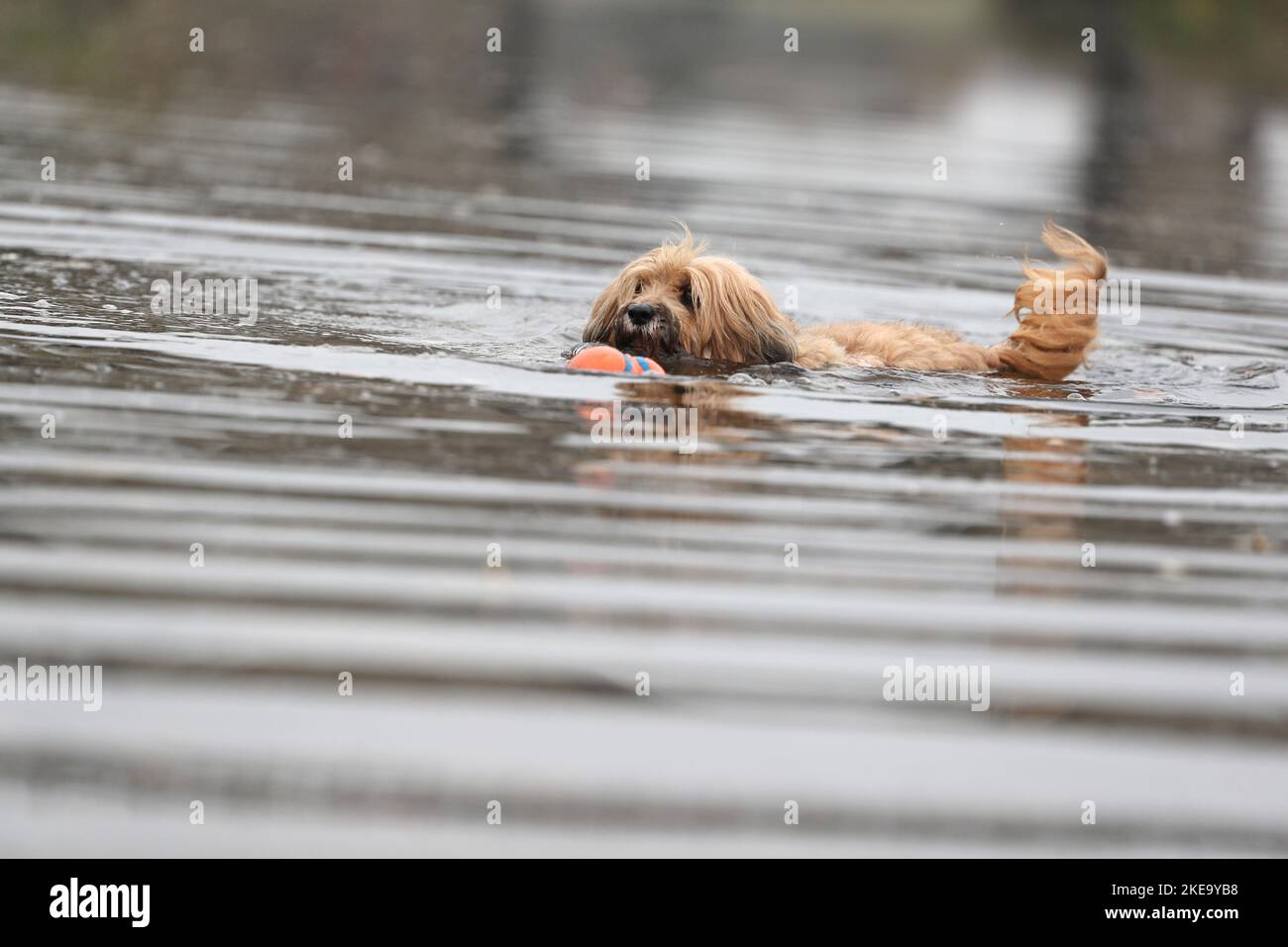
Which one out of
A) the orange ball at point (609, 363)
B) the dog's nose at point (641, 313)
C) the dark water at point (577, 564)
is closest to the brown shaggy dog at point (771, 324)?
the dog's nose at point (641, 313)

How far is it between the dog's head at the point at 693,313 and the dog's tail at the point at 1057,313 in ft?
4.58

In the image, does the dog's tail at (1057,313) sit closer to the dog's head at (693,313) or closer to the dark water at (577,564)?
the dark water at (577,564)

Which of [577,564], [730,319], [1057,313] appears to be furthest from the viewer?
[1057,313]

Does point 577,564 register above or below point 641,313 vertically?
below

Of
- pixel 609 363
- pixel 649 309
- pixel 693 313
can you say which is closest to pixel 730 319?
pixel 693 313

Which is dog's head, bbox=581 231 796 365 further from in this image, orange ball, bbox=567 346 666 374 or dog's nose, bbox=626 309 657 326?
orange ball, bbox=567 346 666 374

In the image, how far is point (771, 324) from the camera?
32.6 ft

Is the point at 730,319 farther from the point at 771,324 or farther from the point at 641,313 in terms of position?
the point at 641,313

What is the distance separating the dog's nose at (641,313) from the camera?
9.75 metres

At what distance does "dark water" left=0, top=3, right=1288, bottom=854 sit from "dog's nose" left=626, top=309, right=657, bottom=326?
490mm

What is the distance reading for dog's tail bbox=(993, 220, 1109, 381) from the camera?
10.0 meters

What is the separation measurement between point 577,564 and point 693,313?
414cm
